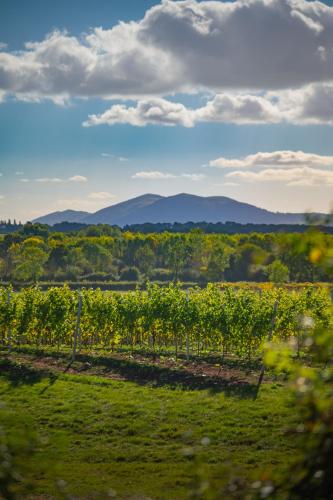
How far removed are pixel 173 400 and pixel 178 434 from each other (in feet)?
9.01

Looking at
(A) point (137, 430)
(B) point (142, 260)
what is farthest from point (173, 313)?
(B) point (142, 260)

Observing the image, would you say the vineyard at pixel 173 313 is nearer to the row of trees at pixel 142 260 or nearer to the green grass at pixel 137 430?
the green grass at pixel 137 430

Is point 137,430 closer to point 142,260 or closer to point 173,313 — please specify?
point 173,313

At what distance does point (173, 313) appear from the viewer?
77.7 ft

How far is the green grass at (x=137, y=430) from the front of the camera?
1111 cm

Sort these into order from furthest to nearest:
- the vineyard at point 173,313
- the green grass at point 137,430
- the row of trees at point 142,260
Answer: the row of trees at point 142,260 < the vineyard at point 173,313 < the green grass at point 137,430

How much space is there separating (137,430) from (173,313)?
10.0 meters

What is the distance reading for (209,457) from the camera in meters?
12.2

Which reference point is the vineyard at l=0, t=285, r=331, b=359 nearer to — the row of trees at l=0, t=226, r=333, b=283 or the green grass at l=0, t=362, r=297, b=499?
the green grass at l=0, t=362, r=297, b=499

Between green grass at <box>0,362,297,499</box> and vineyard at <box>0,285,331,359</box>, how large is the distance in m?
4.92

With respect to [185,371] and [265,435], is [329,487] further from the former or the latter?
[185,371]

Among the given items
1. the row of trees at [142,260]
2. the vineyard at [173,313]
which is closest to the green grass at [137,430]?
the vineyard at [173,313]

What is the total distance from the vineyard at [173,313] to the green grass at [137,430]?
16.1 ft

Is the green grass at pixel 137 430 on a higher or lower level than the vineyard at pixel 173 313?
lower
